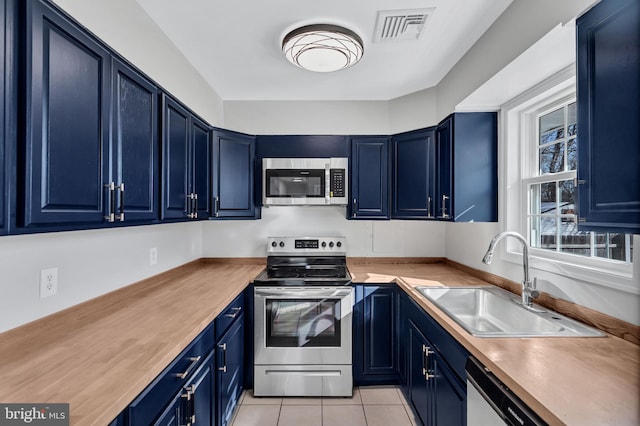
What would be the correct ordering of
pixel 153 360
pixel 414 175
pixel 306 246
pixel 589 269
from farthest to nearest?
pixel 306 246
pixel 414 175
pixel 589 269
pixel 153 360

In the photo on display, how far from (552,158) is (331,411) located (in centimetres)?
224

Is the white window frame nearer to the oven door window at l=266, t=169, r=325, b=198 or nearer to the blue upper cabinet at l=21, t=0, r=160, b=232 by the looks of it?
the oven door window at l=266, t=169, r=325, b=198

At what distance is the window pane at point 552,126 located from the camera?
180 centimetres

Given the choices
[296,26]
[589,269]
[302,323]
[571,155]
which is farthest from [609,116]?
[302,323]

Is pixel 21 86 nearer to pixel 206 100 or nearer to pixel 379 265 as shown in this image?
pixel 206 100

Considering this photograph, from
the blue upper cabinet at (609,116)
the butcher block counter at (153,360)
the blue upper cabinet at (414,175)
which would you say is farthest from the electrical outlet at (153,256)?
the blue upper cabinet at (609,116)

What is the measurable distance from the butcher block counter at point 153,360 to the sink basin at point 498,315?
5cm

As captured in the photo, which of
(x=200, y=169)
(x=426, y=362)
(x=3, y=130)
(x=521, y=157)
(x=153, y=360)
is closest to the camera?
(x=3, y=130)

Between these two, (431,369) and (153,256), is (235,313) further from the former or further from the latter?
(431,369)

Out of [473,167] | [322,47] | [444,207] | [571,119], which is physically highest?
[322,47]

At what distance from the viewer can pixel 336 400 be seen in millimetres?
2330

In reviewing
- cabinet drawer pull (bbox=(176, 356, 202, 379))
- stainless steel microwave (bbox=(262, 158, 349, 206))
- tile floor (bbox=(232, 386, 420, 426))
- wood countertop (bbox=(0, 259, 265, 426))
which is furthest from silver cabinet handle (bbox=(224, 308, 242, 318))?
stainless steel microwave (bbox=(262, 158, 349, 206))

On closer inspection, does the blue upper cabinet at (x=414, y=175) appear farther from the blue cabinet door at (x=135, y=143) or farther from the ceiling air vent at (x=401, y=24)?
the blue cabinet door at (x=135, y=143)

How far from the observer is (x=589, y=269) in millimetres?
1414
